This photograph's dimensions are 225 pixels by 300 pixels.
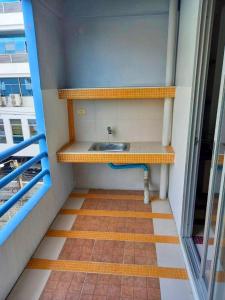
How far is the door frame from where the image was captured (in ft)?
5.14

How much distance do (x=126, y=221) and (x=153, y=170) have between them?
0.91m

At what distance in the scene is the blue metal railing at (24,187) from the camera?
1.63 metres

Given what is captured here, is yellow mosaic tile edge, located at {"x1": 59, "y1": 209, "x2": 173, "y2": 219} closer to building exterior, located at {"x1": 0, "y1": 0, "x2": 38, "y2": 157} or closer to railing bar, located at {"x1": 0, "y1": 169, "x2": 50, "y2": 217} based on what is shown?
railing bar, located at {"x1": 0, "y1": 169, "x2": 50, "y2": 217}

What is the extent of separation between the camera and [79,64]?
2848 millimetres

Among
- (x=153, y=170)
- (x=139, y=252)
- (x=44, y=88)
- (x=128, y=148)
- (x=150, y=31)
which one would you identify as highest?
(x=150, y=31)

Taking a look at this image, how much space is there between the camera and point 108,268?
1.85 metres

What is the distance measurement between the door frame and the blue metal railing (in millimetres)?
1491

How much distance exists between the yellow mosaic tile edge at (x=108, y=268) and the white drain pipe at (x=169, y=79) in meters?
1.23

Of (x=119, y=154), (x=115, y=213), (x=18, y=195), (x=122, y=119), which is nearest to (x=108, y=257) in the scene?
(x=115, y=213)

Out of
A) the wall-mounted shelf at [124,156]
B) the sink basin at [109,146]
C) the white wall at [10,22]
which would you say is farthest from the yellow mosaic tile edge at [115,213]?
the white wall at [10,22]

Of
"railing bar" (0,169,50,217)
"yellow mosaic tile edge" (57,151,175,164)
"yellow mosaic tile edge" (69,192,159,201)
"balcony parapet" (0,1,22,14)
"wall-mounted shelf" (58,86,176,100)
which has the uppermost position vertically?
"balcony parapet" (0,1,22,14)

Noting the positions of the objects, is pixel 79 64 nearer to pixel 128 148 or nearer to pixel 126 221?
pixel 128 148

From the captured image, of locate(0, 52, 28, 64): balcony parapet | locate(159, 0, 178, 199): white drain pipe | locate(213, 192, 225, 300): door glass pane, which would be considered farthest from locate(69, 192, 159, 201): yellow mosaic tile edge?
locate(0, 52, 28, 64): balcony parapet

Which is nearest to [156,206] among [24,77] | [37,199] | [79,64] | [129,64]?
[37,199]
